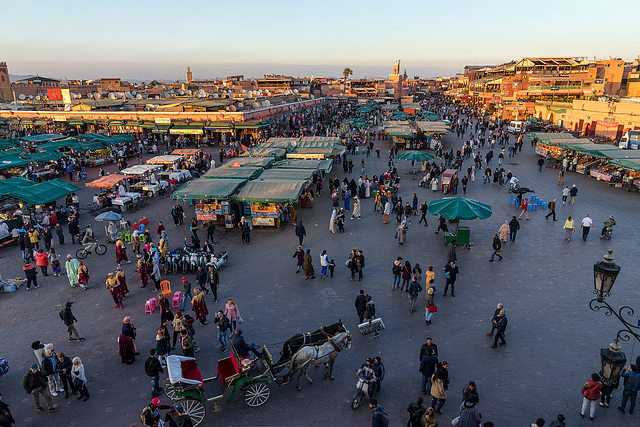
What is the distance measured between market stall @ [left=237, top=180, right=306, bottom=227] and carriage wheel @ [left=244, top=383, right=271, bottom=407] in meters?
9.93

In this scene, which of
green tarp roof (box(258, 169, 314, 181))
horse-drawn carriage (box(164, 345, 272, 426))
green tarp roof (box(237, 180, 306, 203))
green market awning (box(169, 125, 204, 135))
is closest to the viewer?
horse-drawn carriage (box(164, 345, 272, 426))

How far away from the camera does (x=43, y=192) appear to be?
1884 centimetres

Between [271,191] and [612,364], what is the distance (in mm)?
13435

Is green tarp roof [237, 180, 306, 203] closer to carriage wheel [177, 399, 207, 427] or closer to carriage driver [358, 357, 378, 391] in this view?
carriage driver [358, 357, 378, 391]

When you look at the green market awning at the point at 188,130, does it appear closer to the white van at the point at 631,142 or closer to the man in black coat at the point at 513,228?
the man in black coat at the point at 513,228

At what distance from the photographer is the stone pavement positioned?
24.7ft

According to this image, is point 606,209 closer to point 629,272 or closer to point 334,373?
point 629,272

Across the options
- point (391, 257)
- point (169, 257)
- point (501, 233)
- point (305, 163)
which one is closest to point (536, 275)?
point (501, 233)

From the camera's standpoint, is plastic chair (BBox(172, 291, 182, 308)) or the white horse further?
plastic chair (BBox(172, 291, 182, 308))

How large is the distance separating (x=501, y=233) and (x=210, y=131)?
1369 inches

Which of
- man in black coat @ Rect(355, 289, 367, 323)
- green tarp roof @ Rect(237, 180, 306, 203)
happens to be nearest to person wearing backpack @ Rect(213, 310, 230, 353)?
man in black coat @ Rect(355, 289, 367, 323)

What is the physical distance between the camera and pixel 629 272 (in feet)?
41.5

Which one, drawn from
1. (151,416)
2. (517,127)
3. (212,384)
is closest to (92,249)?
(212,384)

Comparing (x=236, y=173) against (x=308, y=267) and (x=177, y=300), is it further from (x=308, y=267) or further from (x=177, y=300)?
(x=177, y=300)
